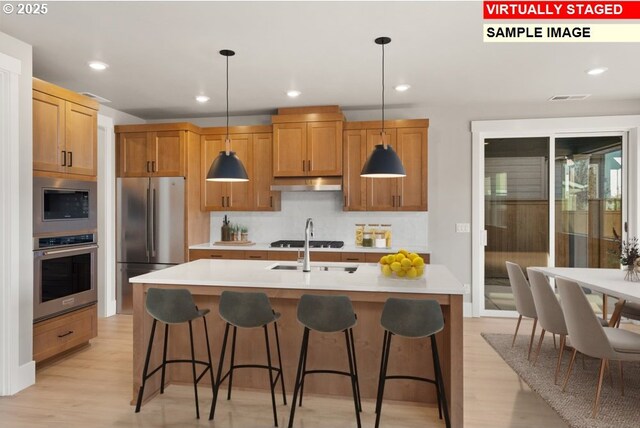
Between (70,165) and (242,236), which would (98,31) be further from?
(242,236)

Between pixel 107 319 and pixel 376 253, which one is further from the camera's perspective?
pixel 107 319

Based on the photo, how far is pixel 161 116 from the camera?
587 centimetres

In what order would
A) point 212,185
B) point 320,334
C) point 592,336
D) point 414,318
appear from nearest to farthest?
point 414,318
point 592,336
point 320,334
point 212,185

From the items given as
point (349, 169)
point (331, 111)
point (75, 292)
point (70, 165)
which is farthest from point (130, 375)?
point (331, 111)

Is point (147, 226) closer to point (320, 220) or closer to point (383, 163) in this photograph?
point (320, 220)

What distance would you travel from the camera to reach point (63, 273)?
145 inches

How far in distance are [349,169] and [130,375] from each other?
319cm

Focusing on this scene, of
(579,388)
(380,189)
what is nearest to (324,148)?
(380,189)

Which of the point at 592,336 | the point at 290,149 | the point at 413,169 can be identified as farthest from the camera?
the point at 290,149

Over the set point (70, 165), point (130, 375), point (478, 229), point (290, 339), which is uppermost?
point (70, 165)

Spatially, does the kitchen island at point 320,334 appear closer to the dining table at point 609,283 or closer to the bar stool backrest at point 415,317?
the bar stool backrest at point 415,317

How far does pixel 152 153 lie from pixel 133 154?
0.27 metres

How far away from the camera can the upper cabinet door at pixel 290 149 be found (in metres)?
5.18

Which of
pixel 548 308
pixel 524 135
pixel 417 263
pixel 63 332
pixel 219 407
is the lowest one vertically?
pixel 219 407
